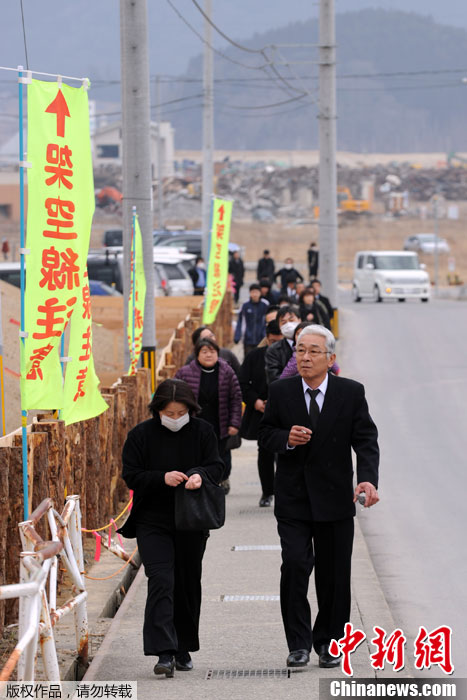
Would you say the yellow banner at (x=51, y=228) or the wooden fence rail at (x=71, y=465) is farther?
the yellow banner at (x=51, y=228)

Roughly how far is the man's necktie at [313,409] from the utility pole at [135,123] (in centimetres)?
690

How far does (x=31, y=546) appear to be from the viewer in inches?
239

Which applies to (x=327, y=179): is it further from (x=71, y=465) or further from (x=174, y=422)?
(x=174, y=422)

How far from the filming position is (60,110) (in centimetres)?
823

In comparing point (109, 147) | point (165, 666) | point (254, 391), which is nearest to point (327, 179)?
point (254, 391)

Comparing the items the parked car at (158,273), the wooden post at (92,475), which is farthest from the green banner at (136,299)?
the parked car at (158,273)

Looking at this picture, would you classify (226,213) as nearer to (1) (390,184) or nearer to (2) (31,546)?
(2) (31,546)

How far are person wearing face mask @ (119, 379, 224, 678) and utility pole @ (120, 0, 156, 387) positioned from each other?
697 cm

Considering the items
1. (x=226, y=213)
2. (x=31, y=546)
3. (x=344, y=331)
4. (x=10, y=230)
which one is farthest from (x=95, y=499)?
(x=10, y=230)

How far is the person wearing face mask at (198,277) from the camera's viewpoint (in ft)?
112

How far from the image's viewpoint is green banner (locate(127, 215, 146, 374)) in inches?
536

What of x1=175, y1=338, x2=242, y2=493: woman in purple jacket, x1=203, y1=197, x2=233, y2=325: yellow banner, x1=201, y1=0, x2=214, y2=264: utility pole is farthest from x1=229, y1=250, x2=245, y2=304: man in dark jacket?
x1=175, y1=338, x2=242, y2=493: woman in purple jacket

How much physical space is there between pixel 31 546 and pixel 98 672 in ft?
4.16

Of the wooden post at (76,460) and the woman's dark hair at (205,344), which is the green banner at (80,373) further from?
the woman's dark hair at (205,344)
